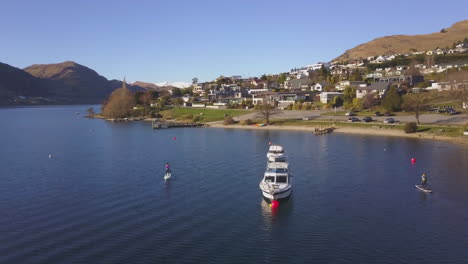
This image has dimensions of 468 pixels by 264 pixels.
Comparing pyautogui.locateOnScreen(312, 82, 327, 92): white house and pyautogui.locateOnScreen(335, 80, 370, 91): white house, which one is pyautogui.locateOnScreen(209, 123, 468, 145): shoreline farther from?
pyautogui.locateOnScreen(312, 82, 327, 92): white house

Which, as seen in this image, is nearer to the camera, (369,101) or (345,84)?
(369,101)

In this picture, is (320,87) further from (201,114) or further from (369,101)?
(201,114)

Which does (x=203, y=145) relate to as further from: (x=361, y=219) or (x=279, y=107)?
(x=279, y=107)

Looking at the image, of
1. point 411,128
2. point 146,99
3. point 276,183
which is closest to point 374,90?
point 411,128

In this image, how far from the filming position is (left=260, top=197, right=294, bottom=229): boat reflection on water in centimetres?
3394

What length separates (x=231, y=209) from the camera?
3688cm

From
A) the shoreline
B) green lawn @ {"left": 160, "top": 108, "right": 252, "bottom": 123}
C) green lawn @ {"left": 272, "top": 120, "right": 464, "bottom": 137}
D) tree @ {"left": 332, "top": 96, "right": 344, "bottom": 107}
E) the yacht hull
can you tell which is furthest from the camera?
green lawn @ {"left": 160, "top": 108, "right": 252, "bottom": 123}

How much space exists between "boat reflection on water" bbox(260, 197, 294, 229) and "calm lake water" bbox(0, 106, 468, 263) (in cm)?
18

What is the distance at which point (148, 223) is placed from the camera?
3341 cm

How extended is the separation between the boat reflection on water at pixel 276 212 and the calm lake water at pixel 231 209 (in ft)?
0.59

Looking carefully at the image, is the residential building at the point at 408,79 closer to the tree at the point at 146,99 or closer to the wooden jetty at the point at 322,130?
the wooden jetty at the point at 322,130

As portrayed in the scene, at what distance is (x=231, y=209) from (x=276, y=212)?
446cm

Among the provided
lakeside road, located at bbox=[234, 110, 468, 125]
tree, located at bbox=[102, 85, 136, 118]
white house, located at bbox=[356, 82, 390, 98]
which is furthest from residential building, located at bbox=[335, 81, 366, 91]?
tree, located at bbox=[102, 85, 136, 118]

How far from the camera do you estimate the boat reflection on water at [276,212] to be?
111 ft
